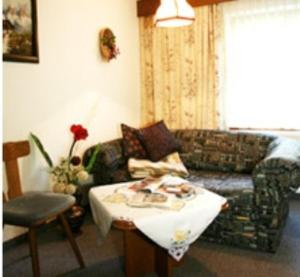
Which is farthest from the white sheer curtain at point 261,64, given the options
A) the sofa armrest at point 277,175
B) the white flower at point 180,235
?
the white flower at point 180,235

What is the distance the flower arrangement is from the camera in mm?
2865

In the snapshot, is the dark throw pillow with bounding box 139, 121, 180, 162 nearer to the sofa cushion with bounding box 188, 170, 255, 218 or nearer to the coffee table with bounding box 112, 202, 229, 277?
the sofa cushion with bounding box 188, 170, 255, 218

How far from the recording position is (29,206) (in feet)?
7.04

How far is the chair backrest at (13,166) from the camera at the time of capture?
8.46ft

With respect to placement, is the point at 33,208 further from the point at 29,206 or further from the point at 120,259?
the point at 120,259

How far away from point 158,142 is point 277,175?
4.25 ft

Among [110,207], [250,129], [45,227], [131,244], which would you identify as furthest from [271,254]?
[45,227]

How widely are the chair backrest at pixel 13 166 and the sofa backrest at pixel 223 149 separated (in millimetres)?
1614

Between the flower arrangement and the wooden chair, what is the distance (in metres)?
0.27

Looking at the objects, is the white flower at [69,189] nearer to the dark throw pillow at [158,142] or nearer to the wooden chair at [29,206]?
the wooden chair at [29,206]

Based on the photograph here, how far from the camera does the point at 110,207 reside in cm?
208

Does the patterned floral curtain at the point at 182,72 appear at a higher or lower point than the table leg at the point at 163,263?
higher

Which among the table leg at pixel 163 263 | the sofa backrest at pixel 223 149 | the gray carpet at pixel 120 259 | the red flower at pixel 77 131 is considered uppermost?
the red flower at pixel 77 131

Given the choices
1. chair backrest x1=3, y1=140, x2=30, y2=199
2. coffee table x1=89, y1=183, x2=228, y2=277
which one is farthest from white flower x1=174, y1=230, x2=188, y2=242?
chair backrest x1=3, y1=140, x2=30, y2=199
